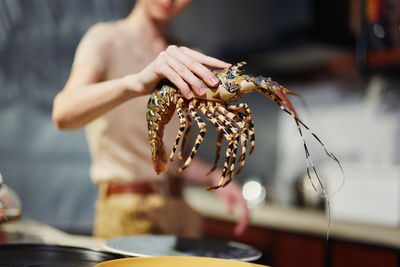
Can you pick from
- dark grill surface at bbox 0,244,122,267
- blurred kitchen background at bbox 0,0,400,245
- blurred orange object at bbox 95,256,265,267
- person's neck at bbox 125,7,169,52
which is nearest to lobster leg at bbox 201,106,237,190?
blurred orange object at bbox 95,256,265,267

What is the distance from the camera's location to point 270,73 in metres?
3.35

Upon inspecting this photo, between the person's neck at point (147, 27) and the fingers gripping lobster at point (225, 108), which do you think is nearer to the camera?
the fingers gripping lobster at point (225, 108)

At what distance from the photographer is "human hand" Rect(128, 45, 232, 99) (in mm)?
777

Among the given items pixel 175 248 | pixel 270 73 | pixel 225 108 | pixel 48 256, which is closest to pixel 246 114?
pixel 225 108

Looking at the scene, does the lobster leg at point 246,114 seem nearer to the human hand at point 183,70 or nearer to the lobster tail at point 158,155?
the human hand at point 183,70

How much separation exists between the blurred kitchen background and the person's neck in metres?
1.03

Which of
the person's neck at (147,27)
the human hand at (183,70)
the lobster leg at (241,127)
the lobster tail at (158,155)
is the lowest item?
the lobster tail at (158,155)

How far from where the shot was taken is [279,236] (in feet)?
7.87

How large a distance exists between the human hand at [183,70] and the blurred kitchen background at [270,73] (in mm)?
1473

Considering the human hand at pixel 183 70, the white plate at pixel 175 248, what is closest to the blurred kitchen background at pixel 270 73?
the white plate at pixel 175 248

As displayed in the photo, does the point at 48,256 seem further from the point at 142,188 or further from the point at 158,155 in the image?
the point at 142,188

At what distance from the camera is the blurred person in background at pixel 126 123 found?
95 cm

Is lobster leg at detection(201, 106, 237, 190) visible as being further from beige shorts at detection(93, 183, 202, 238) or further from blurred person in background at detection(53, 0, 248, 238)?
beige shorts at detection(93, 183, 202, 238)

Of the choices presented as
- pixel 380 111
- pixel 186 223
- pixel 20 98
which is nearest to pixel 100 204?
pixel 186 223
